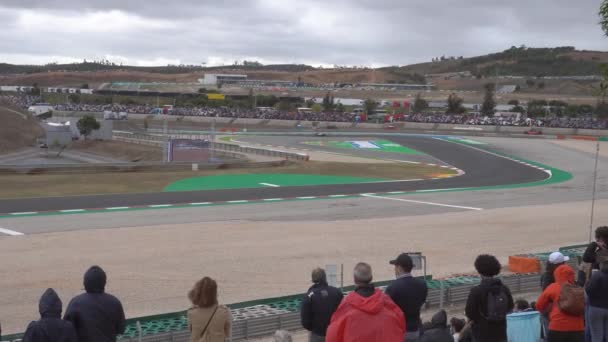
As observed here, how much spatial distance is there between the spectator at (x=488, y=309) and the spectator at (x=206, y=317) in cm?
240

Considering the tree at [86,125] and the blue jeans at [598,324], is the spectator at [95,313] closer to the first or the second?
the blue jeans at [598,324]

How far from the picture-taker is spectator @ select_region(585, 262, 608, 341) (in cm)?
749

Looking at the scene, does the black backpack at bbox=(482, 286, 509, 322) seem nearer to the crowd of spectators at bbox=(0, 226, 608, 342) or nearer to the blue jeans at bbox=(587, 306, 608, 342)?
the crowd of spectators at bbox=(0, 226, 608, 342)

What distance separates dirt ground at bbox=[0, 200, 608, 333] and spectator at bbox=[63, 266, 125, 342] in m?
6.17

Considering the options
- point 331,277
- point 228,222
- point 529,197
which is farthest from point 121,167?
point 331,277

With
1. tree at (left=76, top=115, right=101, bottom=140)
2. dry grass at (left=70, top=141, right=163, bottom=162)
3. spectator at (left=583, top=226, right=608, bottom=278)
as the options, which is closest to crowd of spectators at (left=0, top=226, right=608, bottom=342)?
spectator at (left=583, top=226, right=608, bottom=278)

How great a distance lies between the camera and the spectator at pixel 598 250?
8745mm

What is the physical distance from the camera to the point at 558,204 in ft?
104

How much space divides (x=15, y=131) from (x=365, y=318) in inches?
2753

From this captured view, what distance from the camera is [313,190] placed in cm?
3438

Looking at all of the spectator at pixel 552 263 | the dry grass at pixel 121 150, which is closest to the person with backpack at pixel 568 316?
the spectator at pixel 552 263

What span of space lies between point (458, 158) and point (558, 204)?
2356 centimetres

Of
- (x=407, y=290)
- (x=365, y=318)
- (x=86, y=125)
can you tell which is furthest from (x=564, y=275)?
(x=86, y=125)

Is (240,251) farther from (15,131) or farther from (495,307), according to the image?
(15,131)
